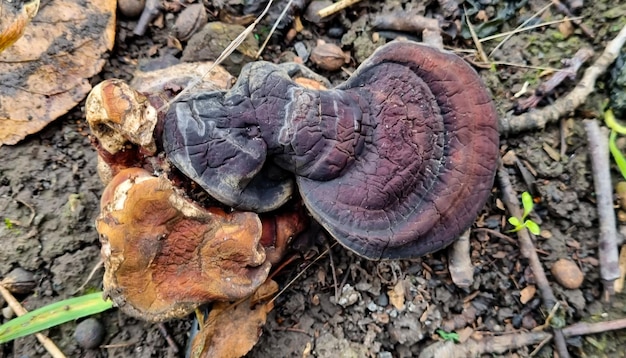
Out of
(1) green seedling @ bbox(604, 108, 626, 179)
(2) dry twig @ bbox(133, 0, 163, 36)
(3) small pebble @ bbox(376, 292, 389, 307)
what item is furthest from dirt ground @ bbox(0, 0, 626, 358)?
(2) dry twig @ bbox(133, 0, 163, 36)

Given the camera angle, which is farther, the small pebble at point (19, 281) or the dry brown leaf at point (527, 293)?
the dry brown leaf at point (527, 293)

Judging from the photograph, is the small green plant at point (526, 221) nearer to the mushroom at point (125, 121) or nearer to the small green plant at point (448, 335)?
the small green plant at point (448, 335)

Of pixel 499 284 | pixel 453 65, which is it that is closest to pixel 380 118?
pixel 453 65

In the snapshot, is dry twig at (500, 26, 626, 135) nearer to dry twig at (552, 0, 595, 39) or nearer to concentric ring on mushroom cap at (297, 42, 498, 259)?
dry twig at (552, 0, 595, 39)

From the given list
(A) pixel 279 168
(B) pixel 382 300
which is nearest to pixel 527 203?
(B) pixel 382 300

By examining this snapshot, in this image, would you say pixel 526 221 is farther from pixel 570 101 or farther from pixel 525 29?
pixel 525 29

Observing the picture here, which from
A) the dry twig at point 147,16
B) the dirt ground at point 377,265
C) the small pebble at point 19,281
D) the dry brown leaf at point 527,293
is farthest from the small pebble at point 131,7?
the dry brown leaf at point 527,293
